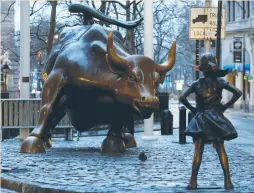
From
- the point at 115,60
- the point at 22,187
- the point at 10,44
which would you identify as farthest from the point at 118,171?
the point at 10,44

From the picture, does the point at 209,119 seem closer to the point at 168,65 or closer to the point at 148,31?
the point at 168,65

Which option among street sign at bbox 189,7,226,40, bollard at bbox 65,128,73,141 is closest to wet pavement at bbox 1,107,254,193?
bollard at bbox 65,128,73,141

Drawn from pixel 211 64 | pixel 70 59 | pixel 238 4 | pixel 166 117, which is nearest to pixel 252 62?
pixel 238 4

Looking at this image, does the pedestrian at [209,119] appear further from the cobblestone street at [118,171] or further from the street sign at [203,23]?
the street sign at [203,23]

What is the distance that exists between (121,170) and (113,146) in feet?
12.1

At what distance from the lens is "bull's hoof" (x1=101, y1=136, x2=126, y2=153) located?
15.5m

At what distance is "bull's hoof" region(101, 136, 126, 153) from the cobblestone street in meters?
0.24

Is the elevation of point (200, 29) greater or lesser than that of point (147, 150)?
greater

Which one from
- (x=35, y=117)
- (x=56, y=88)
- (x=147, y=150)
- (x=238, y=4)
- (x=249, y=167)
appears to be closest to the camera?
(x=249, y=167)

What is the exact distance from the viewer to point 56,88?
15016 mm

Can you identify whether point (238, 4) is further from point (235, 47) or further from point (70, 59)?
point (70, 59)

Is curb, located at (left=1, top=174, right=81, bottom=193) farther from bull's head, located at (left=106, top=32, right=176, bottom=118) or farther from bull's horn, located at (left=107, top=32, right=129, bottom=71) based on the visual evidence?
bull's horn, located at (left=107, top=32, right=129, bottom=71)

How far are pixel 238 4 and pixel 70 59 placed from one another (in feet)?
156

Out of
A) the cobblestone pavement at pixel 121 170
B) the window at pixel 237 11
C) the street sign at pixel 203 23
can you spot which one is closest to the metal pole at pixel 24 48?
the cobblestone pavement at pixel 121 170
